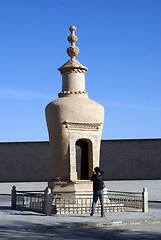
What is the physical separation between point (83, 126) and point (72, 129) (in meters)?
0.54

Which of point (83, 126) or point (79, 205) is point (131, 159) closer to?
point (83, 126)

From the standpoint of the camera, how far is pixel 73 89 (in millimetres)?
19719

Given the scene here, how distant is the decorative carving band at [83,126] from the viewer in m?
18.8

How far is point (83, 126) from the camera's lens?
19.0 meters

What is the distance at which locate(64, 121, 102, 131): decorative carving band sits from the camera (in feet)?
61.7

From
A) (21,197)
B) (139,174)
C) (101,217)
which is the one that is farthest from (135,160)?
(101,217)

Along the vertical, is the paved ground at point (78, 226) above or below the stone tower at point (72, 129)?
below

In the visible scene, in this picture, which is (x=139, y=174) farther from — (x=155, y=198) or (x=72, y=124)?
(x=72, y=124)

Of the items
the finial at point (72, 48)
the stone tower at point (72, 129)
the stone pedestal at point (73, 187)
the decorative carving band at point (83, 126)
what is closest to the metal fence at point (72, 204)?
the stone pedestal at point (73, 187)

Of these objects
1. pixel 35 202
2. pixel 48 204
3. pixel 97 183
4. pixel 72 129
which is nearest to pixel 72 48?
pixel 72 129

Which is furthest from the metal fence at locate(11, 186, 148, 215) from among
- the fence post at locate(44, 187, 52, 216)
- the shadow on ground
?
the shadow on ground

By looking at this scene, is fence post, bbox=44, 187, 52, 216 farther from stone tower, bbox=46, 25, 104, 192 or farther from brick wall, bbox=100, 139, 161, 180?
brick wall, bbox=100, 139, 161, 180

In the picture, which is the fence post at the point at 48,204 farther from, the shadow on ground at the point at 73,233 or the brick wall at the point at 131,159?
the brick wall at the point at 131,159

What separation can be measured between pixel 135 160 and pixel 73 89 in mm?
17033
